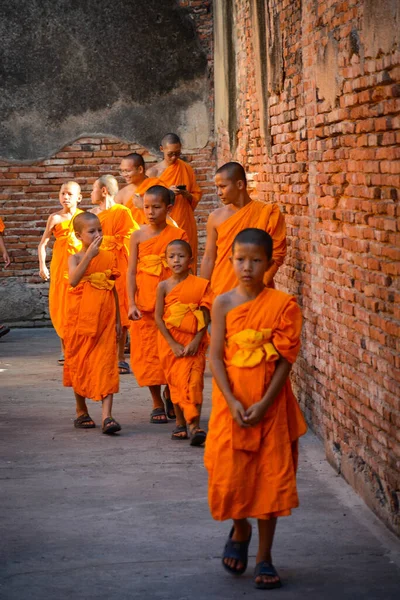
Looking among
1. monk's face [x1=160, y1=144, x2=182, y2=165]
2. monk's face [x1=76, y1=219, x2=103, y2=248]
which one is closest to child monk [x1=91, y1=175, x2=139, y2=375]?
monk's face [x1=160, y1=144, x2=182, y2=165]

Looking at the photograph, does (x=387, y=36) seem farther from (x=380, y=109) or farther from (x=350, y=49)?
(x=350, y=49)

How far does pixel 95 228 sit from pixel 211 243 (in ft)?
2.76

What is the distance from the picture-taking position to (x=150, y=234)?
347 inches

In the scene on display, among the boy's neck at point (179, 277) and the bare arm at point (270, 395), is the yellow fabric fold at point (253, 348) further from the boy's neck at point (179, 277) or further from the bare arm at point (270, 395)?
the boy's neck at point (179, 277)

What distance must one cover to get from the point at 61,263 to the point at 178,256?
3904 mm

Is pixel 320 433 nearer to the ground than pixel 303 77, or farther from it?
nearer to the ground

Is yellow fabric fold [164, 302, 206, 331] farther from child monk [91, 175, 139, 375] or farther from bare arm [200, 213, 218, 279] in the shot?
child monk [91, 175, 139, 375]

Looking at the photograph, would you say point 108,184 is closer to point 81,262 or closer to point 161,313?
point 81,262

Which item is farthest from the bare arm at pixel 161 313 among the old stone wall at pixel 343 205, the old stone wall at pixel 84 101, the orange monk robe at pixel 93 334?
the old stone wall at pixel 84 101

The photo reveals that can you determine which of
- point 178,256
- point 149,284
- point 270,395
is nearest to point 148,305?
point 149,284

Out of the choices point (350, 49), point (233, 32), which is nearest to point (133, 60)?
point (233, 32)

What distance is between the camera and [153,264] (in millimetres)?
8742

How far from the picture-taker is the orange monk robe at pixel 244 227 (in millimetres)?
7793

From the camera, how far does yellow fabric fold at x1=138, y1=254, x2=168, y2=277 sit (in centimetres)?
872
